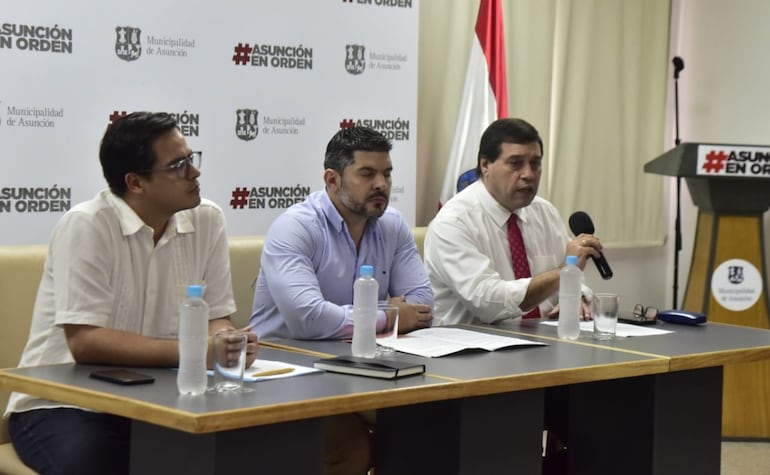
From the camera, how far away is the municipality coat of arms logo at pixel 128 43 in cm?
412

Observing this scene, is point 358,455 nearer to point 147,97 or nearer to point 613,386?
point 613,386

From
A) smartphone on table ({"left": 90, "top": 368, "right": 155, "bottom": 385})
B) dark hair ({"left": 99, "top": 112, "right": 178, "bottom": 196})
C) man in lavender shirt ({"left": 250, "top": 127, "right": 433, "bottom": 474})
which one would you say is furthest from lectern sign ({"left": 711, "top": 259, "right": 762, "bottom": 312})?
smartphone on table ({"left": 90, "top": 368, "right": 155, "bottom": 385})

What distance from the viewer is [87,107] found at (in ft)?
13.3

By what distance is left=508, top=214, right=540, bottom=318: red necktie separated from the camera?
4.01 meters

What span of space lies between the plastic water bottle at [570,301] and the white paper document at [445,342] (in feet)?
0.54

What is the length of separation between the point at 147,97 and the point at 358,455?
5.71 ft

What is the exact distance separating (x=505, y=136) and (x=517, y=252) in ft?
1.41

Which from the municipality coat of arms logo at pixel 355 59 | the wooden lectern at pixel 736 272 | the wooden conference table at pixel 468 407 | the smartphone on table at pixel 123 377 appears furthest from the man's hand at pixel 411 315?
the wooden lectern at pixel 736 272

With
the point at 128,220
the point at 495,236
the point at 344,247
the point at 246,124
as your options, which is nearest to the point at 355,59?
the point at 246,124

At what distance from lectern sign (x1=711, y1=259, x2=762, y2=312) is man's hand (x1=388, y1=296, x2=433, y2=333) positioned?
2534 mm

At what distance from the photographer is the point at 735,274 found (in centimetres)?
539

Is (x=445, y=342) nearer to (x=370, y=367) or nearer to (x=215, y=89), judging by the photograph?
(x=370, y=367)

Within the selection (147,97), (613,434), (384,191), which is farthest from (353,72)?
(613,434)

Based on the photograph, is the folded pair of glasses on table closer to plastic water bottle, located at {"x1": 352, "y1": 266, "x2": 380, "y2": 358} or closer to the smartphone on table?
plastic water bottle, located at {"x1": 352, "y1": 266, "x2": 380, "y2": 358}
